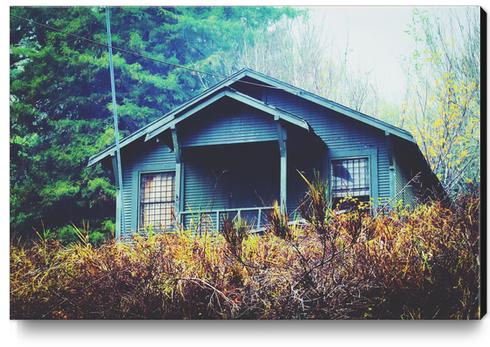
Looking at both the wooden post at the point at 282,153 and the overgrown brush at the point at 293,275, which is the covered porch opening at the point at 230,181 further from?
the overgrown brush at the point at 293,275

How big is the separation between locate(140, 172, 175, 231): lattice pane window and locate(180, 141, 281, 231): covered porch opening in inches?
18.0

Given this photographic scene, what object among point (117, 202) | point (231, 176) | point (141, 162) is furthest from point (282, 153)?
point (117, 202)

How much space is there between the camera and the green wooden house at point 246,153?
28.2 ft

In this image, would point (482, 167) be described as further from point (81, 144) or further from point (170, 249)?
point (81, 144)

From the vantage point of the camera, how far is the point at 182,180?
9117 mm

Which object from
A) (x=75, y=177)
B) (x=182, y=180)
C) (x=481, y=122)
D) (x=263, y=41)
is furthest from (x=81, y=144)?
(x=481, y=122)

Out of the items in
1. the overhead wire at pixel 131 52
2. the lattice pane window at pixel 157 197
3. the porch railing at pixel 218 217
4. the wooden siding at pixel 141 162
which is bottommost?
the porch railing at pixel 218 217

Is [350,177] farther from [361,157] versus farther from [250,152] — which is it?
[250,152]

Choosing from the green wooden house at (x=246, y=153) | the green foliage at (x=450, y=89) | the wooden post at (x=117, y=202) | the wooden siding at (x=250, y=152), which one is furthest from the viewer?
the wooden siding at (x=250, y=152)

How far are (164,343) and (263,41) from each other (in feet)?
11.6

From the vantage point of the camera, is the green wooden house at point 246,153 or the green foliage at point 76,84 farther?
the green wooden house at point 246,153

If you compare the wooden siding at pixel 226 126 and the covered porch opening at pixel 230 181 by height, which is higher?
the wooden siding at pixel 226 126

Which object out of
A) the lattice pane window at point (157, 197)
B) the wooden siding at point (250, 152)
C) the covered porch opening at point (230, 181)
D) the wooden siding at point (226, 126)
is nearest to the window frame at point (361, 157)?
the wooden siding at point (250, 152)

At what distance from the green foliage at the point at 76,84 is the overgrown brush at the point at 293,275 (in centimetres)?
69
